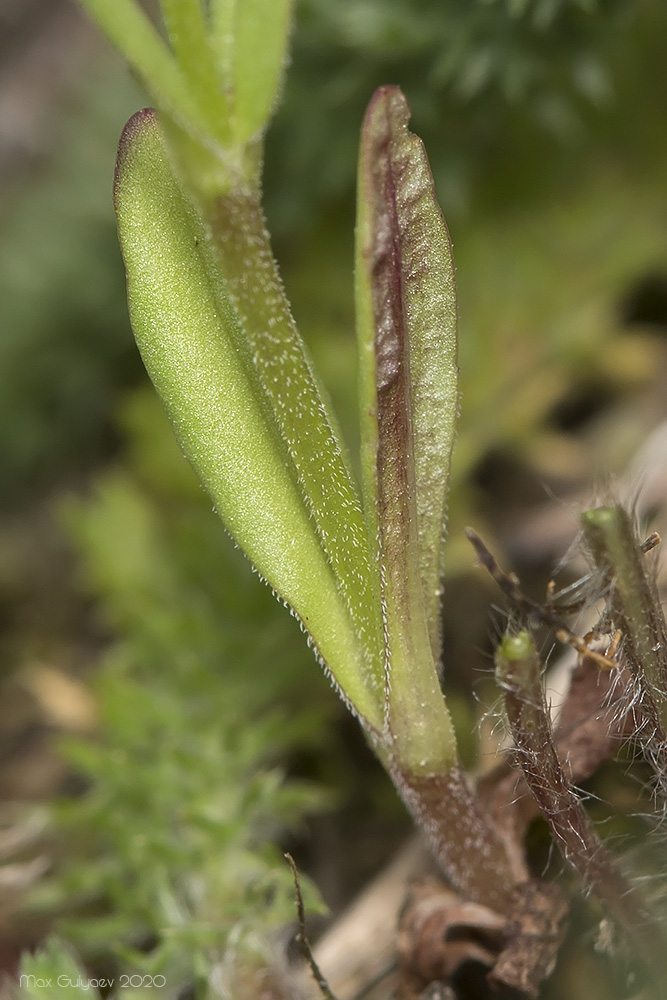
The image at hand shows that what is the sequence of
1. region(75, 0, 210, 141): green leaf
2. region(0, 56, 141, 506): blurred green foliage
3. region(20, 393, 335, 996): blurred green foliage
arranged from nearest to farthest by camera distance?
1. region(75, 0, 210, 141): green leaf
2. region(20, 393, 335, 996): blurred green foliage
3. region(0, 56, 141, 506): blurred green foliage

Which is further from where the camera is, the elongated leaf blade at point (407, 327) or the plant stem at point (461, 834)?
the plant stem at point (461, 834)

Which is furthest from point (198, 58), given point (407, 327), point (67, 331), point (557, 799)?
point (67, 331)

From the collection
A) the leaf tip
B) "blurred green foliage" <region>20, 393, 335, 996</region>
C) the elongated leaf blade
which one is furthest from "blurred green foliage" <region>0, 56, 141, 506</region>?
the elongated leaf blade

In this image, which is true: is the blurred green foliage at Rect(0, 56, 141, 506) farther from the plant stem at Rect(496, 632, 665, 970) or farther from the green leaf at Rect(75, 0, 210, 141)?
the plant stem at Rect(496, 632, 665, 970)

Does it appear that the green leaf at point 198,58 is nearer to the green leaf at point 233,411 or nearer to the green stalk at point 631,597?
the green leaf at point 233,411

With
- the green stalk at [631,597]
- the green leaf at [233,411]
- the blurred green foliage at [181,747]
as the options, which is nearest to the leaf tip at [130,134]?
the green leaf at [233,411]

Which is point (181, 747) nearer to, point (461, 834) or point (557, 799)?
point (461, 834)
